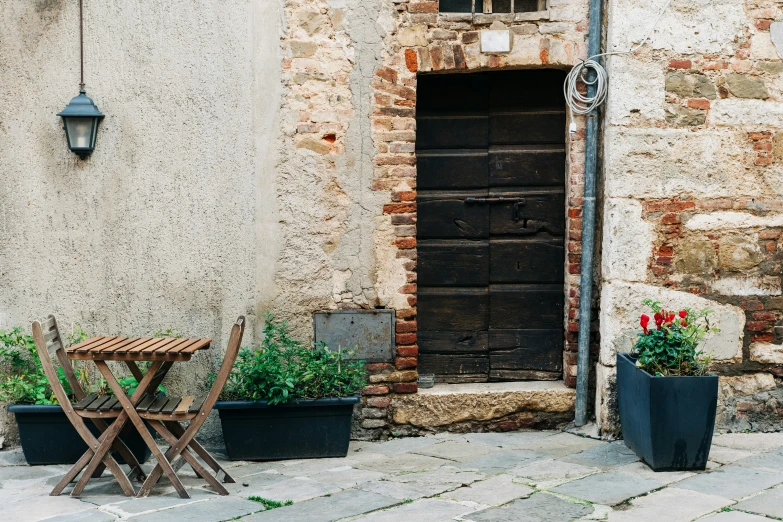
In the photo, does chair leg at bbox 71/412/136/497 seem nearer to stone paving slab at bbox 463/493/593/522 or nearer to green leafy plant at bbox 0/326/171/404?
green leafy plant at bbox 0/326/171/404

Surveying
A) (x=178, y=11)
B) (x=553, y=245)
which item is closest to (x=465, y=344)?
(x=553, y=245)

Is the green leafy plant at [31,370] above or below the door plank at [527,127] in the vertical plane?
below

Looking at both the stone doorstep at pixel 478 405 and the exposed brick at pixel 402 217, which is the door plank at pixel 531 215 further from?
the stone doorstep at pixel 478 405

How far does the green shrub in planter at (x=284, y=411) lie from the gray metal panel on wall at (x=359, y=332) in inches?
13.5

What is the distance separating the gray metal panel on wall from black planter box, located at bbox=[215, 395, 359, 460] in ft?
1.68

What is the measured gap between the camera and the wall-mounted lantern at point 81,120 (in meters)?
5.09

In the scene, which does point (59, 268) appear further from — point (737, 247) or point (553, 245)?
point (737, 247)

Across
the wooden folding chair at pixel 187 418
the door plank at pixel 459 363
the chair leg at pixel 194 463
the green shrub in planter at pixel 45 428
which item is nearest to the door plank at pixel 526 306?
the door plank at pixel 459 363

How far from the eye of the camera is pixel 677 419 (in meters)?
4.31

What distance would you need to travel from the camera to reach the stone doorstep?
5.28 meters

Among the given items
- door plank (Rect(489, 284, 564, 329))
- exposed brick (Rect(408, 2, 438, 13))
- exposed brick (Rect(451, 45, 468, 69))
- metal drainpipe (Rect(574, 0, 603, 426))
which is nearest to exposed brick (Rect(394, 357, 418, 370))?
door plank (Rect(489, 284, 564, 329))

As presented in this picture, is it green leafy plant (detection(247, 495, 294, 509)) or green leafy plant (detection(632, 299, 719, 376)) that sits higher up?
green leafy plant (detection(632, 299, 719, 376))

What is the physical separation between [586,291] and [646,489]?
1.41m

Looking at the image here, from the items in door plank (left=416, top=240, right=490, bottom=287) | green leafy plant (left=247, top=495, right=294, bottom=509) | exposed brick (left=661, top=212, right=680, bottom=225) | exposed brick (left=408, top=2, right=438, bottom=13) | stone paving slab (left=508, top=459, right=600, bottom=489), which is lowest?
green leafy plant (left=247, top=495, right=294, bottom=509)
